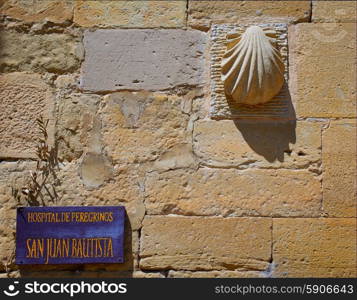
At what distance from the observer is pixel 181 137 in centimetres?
290

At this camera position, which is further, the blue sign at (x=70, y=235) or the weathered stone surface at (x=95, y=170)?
the weathered stone surface at (x=95, y=170)

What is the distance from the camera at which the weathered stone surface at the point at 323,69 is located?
290 centimetres

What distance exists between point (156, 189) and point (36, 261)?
599 millimetres

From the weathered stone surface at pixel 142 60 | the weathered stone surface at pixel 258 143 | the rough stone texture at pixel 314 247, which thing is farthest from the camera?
the weathered stone surface at pixel 142 60

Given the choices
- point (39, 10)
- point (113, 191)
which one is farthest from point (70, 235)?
point (39, 10)

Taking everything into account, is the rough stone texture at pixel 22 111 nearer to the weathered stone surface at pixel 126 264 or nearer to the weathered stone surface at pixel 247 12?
the weathered stone surface at pixel 126 264

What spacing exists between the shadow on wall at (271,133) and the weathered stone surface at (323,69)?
0.06 metres

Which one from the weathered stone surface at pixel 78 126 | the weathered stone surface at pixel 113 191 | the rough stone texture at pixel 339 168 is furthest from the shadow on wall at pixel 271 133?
the weathered stone surface at pixel 78 126

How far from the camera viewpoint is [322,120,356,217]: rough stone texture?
2797 millimetres

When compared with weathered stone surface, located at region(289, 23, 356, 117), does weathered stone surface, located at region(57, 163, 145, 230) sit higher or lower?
lower

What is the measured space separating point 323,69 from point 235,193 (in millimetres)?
697

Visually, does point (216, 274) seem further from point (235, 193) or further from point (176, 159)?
point (176, 159)

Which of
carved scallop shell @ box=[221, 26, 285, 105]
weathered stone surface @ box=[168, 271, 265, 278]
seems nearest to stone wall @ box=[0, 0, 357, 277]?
weathered stone surface @ box=[168, 271, 265, 278]

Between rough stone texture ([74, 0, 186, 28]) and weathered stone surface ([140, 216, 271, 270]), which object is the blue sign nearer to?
weathered stone surface ([140, 216, 271, 270])
